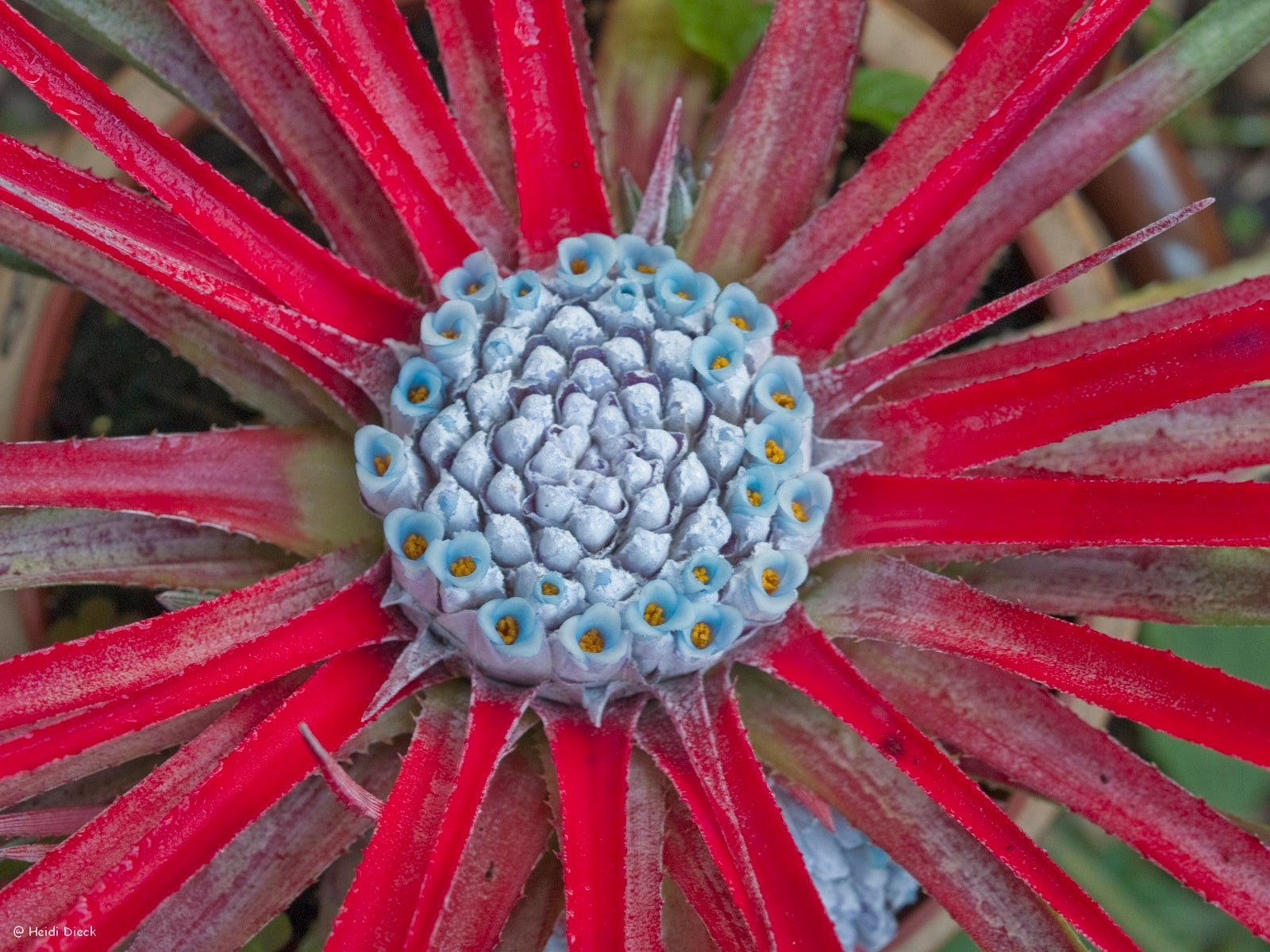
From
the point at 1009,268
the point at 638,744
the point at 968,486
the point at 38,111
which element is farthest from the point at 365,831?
the point at 38,111

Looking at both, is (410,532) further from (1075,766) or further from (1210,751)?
(1210,751)

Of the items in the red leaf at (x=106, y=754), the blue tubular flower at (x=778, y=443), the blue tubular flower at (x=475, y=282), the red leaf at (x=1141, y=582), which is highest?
the blue tubular flower at (x=475, y=282)

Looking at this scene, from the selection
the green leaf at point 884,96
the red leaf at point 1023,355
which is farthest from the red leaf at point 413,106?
the green leaf at point 884,96

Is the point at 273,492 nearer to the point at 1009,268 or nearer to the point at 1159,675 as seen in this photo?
the point at 1159,675

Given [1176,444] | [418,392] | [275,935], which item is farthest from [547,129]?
[275,935]

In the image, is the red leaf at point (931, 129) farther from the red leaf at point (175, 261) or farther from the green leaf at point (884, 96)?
the green leaf at point (884, 96)

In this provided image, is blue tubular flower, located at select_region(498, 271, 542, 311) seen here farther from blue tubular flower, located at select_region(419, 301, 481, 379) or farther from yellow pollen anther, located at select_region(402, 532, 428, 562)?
yellow pollen anther, located at select_region(402, 532, 428, 562)

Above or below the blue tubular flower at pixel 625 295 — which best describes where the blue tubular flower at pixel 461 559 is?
below
